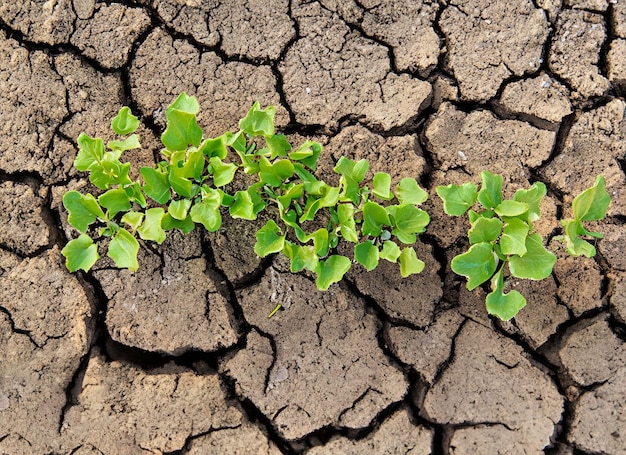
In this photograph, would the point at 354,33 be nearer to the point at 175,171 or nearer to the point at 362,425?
the point at 175,171

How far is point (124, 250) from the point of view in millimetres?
2115

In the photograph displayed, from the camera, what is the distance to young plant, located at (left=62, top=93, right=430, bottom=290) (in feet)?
6.83

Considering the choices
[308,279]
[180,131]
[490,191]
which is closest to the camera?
[180,131]

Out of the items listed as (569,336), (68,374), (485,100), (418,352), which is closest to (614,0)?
(485,100)

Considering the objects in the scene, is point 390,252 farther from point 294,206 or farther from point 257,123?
point 257,123

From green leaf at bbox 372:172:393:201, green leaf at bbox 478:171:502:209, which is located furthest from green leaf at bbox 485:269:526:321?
green leaf at bbox 372:172:393:201

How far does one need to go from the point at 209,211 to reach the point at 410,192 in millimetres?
672

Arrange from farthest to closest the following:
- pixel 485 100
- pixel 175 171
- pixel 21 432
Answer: pixel 485 100
pixel 21 432
pixel 175 171

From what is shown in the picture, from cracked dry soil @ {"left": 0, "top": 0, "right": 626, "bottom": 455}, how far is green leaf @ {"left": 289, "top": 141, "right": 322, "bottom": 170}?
17 centimetres

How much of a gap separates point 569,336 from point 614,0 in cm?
129

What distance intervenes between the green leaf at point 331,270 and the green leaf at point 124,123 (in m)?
0.79

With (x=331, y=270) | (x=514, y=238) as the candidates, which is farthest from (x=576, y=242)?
(x=331, y=270)

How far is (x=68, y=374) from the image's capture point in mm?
2254

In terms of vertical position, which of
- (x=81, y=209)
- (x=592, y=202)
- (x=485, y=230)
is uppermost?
(x=592, y=202)
